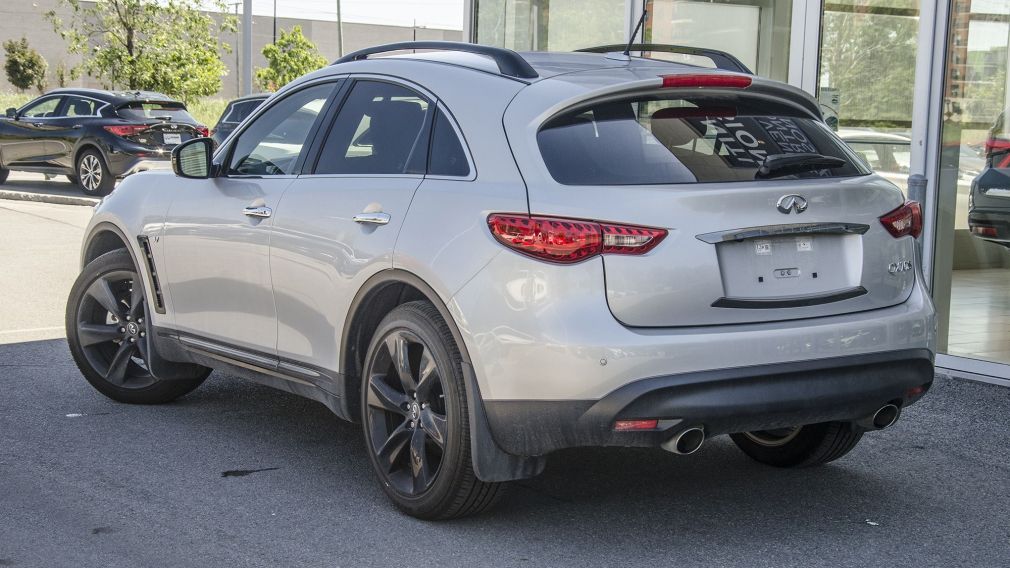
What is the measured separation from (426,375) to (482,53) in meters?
1.33

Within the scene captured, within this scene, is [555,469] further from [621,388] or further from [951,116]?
[951,116]

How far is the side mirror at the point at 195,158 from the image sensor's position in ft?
19.4

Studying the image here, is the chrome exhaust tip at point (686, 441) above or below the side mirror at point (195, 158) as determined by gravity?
below

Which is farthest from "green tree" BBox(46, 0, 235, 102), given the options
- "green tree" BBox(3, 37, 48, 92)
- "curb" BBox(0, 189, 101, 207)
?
"green tree" BBox(3, 37, 48, 92)

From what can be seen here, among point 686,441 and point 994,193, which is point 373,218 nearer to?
point 686,441

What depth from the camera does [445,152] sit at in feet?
15.5

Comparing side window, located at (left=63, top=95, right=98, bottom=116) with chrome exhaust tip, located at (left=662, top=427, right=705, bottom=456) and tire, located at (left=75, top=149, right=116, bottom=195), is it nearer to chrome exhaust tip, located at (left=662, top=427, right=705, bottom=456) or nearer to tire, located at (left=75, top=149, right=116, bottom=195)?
tire, located at (left=75, top=149, right=116, bottom=195)

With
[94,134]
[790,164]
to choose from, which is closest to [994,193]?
[790,164]

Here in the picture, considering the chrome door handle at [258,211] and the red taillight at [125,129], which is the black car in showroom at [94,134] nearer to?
the red taillight at [125,129]

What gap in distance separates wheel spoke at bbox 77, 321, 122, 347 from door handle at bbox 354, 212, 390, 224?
91.6 inches

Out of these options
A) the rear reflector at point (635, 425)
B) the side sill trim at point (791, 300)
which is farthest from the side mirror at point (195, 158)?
the side sill trim at point (791, 300)

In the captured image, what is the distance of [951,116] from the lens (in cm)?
790

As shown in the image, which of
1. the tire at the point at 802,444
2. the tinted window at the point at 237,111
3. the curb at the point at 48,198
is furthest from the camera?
the curb at the point at 48,198

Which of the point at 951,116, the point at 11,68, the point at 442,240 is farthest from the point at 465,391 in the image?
the point at 11,68
